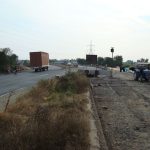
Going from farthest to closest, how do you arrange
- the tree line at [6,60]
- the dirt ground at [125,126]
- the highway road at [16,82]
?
the tree line at [6,60]
the highway road at [16,82]
the dirt ground at [125,126]

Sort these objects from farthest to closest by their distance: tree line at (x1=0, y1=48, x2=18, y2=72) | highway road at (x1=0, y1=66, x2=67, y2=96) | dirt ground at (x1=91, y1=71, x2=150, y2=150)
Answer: tree line at (x1=0, y1=48, x2=18, y2=72) → highway road at (x1=0, y1=66, x2=67, y2=96) → dirt ground at (x1=91, y1=71, x2=150, y2=150)

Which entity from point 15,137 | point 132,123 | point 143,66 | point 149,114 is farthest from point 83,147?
point 143,66

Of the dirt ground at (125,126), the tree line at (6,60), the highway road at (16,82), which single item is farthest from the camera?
the tree line at (6,60)

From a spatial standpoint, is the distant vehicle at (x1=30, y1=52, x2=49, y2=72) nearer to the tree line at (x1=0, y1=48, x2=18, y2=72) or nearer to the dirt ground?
the tree line at (x1=0, y1=48, x2=18, y2=72)

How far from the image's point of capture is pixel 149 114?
58.6ft

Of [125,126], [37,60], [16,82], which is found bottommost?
[16,82]

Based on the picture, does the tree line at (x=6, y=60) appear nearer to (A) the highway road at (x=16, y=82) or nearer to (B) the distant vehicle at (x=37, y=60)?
(B) the distant vehicle at (x=37, y=60)

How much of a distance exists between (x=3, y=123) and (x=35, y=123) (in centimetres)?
176

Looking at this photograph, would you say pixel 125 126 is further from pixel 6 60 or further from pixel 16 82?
pixel 6 60

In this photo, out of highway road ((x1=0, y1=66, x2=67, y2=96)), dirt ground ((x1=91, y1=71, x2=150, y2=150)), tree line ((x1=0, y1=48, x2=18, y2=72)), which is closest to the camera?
dirt ground ((x1=91, y1=71, x2=150, y2=150))

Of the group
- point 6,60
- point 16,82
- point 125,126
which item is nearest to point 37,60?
point 6,60

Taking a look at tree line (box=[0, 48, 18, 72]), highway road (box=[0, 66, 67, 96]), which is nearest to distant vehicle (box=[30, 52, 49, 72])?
tree line (box=[0, 48, 18, 72])

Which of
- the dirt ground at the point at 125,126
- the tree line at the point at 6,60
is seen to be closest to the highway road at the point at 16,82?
the dirt ground at the point at 125,126

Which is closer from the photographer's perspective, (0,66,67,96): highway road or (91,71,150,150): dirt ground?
(91,71,150,150): dirt ground
